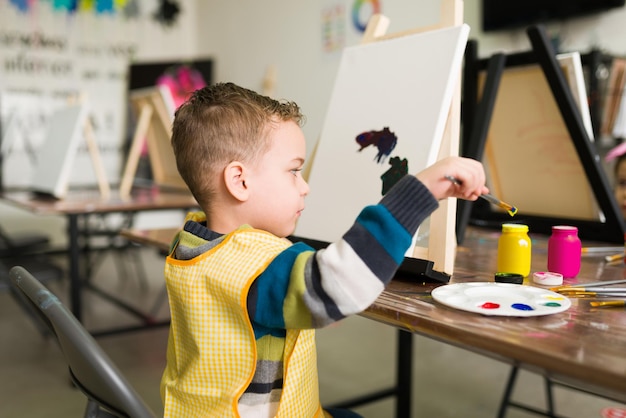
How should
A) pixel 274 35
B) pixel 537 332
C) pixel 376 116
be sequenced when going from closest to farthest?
pixel 537 332 → pixel 376 116 → pixel 274 35

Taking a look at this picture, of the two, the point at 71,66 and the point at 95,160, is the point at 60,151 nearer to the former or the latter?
the point at 95,160

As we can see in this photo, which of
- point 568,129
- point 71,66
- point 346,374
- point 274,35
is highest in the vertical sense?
point 274,35

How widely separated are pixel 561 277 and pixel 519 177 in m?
0.74

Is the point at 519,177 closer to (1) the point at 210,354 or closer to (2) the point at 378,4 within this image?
(1) the point at 210,354

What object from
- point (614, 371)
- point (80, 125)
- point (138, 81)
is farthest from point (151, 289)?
point (614, 371)

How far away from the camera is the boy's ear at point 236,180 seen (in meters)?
0.93

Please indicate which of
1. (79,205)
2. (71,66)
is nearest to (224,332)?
(79,205)

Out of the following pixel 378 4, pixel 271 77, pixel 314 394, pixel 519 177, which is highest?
pixel 378 4

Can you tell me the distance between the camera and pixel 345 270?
760 mm

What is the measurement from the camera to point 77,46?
5637 mm

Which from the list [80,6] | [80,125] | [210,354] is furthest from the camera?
[80,6]

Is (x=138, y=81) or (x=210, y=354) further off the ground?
(x=138, y=81)

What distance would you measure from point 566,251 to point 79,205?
2.19m

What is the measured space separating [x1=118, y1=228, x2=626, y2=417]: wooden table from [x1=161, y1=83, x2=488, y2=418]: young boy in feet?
0.34
